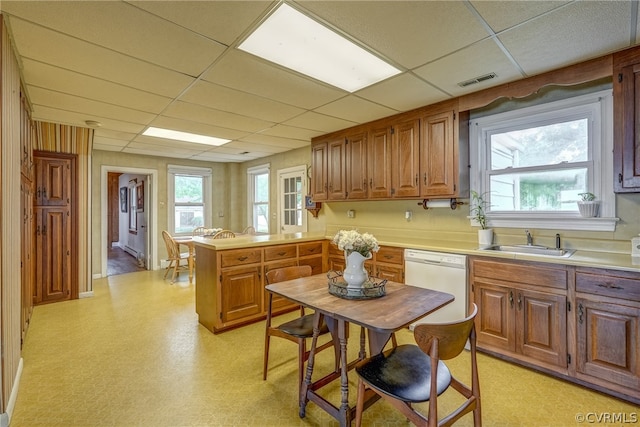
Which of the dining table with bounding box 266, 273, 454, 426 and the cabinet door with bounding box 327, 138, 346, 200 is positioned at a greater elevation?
the cabinet door with bounding box 327, 138, 346, 200

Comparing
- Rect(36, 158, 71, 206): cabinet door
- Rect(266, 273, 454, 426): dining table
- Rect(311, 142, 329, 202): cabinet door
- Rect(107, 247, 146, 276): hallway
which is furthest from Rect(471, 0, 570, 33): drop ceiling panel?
Rect(107, 247, 146, 276): hallway

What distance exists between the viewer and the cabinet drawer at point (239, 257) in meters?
3.14

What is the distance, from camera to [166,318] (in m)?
3.61

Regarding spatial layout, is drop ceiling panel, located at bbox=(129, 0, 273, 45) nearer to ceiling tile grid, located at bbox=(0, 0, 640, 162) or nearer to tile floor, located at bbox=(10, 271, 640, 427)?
ceiling tile grid, located at bbox=(0, 0, 640, 162)

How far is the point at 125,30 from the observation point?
6.18 ft

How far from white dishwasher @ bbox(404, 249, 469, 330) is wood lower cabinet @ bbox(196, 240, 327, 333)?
4.60ft

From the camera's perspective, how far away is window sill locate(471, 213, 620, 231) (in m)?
→ 2.52

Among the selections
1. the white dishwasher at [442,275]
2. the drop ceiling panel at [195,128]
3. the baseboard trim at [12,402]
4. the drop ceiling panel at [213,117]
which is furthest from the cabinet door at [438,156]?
the baseboard trim at [12,402]

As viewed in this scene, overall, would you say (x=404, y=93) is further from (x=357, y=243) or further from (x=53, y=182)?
(x=53, y=182)

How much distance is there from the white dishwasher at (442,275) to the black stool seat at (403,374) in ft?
3.32

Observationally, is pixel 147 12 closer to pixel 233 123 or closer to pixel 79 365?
pixel 233 123

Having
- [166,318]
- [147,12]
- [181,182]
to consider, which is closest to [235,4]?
[147,12]

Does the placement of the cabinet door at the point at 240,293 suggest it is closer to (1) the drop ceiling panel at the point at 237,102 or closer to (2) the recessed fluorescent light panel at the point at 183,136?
(1) the drop ceiling panel at the point at 237,102

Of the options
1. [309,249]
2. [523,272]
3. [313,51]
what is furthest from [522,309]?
[313,51]
